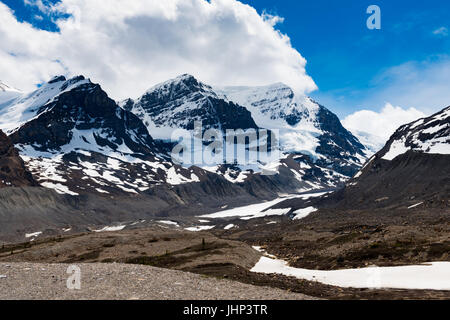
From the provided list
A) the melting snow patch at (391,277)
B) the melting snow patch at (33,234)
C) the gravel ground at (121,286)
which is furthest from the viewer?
the melting snow patch at (33,234)

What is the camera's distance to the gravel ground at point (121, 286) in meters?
22.2

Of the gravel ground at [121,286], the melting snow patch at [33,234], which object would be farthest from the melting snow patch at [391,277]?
the melting snow patch at [33,234]

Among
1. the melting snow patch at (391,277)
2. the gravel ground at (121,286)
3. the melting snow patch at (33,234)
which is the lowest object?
the melting snow patch at (33,234)

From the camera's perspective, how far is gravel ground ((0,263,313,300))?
22.2 m

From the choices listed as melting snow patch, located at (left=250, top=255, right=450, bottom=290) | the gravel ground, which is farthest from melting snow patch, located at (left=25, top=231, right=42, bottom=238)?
the gravel ground

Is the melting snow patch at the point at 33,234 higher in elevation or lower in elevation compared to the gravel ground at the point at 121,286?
lower

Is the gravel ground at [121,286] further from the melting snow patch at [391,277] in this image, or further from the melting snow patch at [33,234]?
the melting snow patch at [33,234]

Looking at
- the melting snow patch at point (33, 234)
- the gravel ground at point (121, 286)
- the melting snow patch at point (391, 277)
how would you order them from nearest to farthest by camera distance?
the gravel ground at point (121, 286) < the melting snow patch at point (391, 277) < the melting snow patch at point (33, 234)

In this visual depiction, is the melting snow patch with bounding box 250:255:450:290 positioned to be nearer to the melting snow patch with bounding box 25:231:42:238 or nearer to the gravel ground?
the gravel ground

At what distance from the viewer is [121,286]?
2467cm

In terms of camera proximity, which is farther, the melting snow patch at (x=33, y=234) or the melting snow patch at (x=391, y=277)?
the melting snow patch at (x=33, y=234)
